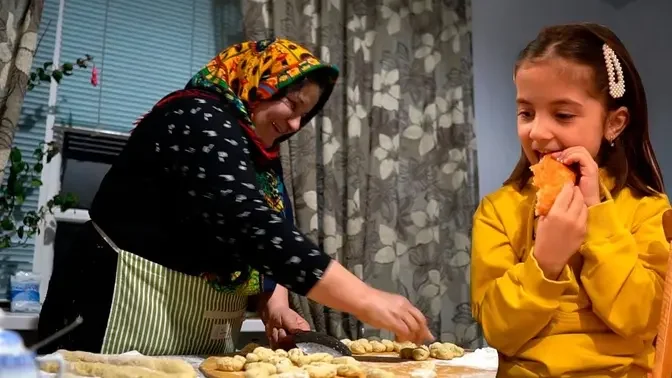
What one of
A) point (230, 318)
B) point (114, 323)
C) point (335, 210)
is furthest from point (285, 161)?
point (114, 323)

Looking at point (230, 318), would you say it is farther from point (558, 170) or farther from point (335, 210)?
point (335, 210)

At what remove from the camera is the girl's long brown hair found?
0.83m

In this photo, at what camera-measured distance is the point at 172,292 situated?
1178 millimetres

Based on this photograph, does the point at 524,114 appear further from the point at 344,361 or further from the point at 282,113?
the point at 282,113

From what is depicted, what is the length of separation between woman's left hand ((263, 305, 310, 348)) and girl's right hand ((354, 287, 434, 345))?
1.42 ft

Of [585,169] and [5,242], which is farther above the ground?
[585,169]

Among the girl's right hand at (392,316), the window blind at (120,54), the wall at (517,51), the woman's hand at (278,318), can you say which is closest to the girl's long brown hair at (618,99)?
the girl's right hand at (392,316)

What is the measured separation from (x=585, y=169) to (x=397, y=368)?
585 millimetres

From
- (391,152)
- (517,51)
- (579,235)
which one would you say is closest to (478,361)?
(579,235)

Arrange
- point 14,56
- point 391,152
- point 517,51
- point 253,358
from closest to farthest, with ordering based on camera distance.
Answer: point 253,358, point 14,56, point 391,152, point 517,51

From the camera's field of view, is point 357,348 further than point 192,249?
Yes

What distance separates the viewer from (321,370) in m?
0.98

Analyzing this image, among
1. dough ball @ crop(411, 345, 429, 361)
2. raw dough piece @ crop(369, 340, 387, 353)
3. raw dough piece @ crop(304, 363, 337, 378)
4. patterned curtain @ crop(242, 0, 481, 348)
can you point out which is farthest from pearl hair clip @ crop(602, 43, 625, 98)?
patterned curtain @ crop(242, 0, 481, 348)

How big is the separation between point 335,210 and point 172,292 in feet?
4.03
